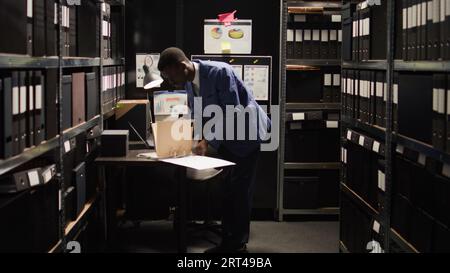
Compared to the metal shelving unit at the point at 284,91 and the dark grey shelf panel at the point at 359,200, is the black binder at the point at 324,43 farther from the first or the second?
the dark grey shelf panel at the point at 359,200

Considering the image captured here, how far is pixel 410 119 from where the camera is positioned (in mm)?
2781

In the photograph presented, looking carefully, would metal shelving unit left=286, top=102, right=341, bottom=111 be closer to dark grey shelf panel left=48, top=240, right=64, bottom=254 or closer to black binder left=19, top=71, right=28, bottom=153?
dark grey shelf panel left=48, top=240, right=64, bottom=254

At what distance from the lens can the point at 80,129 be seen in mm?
3330

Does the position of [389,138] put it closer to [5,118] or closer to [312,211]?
[5,118]

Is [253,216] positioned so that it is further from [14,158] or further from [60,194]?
[14,158]

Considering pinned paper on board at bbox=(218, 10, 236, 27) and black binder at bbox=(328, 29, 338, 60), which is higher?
pinned paper on board at bbox=(218, 10, 236, 27)

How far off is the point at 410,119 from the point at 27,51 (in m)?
1.64

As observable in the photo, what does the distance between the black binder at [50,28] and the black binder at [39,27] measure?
0.05 meters

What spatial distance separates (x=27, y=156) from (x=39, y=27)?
543 mm

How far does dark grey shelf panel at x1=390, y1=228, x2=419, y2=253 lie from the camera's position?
9.05ft

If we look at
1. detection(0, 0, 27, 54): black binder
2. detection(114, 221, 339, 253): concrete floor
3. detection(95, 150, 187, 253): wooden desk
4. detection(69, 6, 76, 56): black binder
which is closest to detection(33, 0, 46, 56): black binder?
detection(0, 0, 27, 54): black binder

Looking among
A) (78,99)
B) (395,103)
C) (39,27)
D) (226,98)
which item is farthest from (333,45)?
(39,27)

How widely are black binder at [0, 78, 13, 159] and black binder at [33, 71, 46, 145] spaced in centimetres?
34

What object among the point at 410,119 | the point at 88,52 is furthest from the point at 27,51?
the point at 410,119
